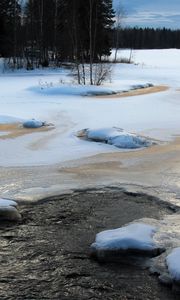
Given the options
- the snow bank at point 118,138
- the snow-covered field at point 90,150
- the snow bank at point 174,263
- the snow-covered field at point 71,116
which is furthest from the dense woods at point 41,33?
the snow bank at point 174,263

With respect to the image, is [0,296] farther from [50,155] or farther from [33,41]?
[33,41]

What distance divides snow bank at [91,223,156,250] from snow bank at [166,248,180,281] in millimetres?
320

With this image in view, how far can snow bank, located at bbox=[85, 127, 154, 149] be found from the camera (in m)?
12.9

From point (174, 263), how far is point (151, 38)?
4755 inches

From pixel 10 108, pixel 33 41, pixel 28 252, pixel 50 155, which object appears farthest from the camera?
pixel 33 41

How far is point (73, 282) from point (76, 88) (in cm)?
1903

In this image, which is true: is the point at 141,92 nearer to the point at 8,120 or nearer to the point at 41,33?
the point at 8,120

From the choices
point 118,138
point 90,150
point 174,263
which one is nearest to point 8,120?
point 118,138

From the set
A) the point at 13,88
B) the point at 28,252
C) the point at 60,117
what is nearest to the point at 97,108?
the point at 60,117

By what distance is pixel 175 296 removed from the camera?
5605 mm

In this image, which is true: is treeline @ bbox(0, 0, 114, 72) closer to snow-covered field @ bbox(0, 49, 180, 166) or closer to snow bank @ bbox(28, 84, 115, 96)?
snow-covered field @ bbox(0, 49, 180, 166)

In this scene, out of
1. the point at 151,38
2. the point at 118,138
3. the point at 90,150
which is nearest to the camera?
the point at 90,150

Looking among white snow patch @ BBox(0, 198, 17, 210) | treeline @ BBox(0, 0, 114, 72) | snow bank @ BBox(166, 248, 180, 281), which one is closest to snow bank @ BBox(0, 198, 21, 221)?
white snow patch @ BBox(0, 198, 17, 210)

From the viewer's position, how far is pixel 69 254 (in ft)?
21.3
